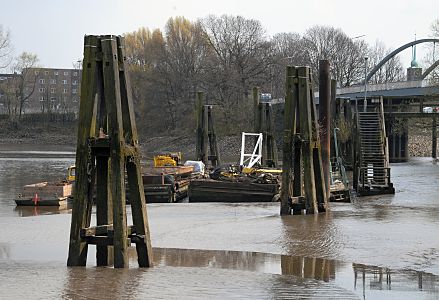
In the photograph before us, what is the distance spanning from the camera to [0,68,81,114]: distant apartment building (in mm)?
133750

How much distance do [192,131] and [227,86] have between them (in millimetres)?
7214

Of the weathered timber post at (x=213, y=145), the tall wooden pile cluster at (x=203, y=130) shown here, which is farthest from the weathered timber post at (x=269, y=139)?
the weathered timber post at (x=213, y=145)

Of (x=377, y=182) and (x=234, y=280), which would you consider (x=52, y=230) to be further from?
(x=377, y=182)

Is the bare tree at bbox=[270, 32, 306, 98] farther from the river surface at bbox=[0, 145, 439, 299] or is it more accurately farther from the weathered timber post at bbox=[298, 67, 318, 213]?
the weathered timber post at bbox=[298, 67, 318, 213]

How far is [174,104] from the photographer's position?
105 metres

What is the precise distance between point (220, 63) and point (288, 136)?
75.9 m

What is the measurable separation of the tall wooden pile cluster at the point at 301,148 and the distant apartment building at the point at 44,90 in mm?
89526

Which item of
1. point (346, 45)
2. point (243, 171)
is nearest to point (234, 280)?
point (243, 171)

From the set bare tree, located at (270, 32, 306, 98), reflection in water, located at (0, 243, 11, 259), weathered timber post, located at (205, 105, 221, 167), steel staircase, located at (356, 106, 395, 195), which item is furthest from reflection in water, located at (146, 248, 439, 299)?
bare tree, located at (270, 32, 306, 98)

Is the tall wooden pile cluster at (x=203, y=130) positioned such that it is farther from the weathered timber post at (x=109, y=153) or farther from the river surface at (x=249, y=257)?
the weathered timber post at (x=109, y=153)

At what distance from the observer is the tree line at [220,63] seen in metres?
93.6

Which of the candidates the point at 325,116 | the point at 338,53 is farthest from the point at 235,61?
the point at 325,116

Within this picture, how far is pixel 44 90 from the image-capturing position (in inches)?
6373

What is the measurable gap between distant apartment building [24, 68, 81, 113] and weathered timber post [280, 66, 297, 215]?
11654 centimetres
